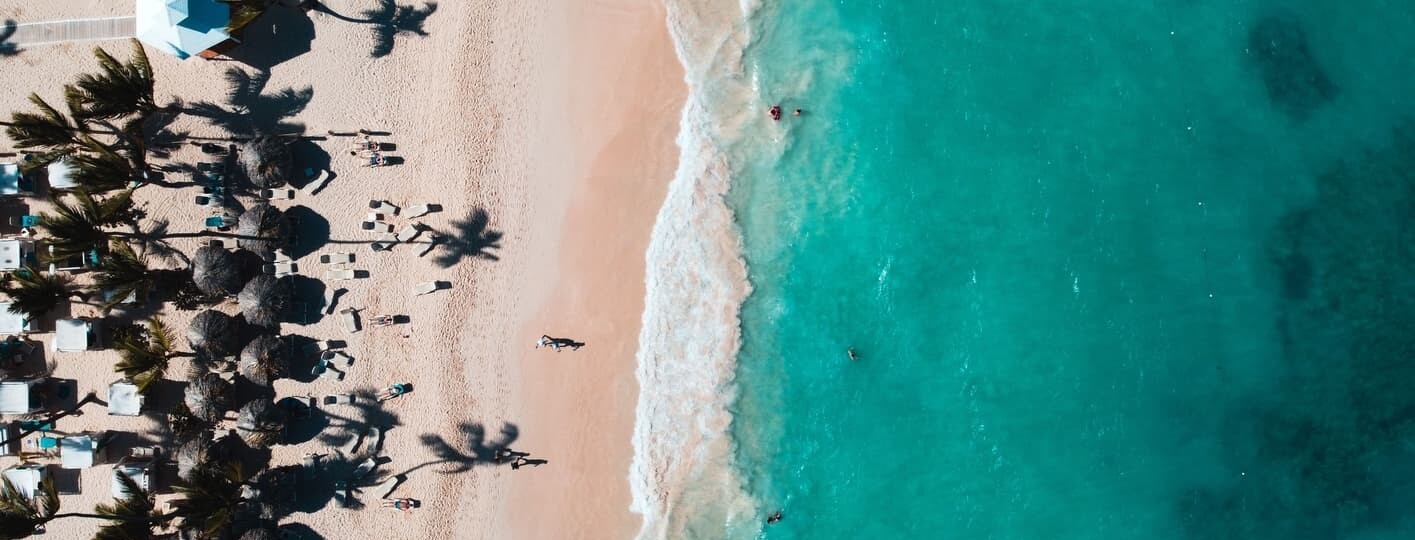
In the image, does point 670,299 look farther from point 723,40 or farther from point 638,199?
point 723,40

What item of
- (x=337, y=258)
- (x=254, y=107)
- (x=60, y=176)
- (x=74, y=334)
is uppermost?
(x=254, y=107)

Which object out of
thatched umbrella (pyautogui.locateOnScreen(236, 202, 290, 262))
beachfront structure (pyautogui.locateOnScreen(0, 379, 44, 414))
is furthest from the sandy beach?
beachfront structure (pyautogui.locateOnScreen(0, 379, 44, 414))

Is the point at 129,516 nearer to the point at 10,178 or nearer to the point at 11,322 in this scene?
the point at 11,322

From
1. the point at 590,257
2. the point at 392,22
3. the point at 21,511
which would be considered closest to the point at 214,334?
the point at 21,511

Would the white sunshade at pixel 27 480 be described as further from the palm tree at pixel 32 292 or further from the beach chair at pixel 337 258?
the beach chair at pixel 337 258

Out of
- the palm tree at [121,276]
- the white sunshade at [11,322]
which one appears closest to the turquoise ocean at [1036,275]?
the palm tree at [121,276]

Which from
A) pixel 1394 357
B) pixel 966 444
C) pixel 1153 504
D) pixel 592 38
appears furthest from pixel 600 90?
pixel 1394 357

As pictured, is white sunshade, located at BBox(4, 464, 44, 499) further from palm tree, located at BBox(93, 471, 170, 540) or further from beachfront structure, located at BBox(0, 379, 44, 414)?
palm tree, located at BBox(93, 471, 170, 540)
